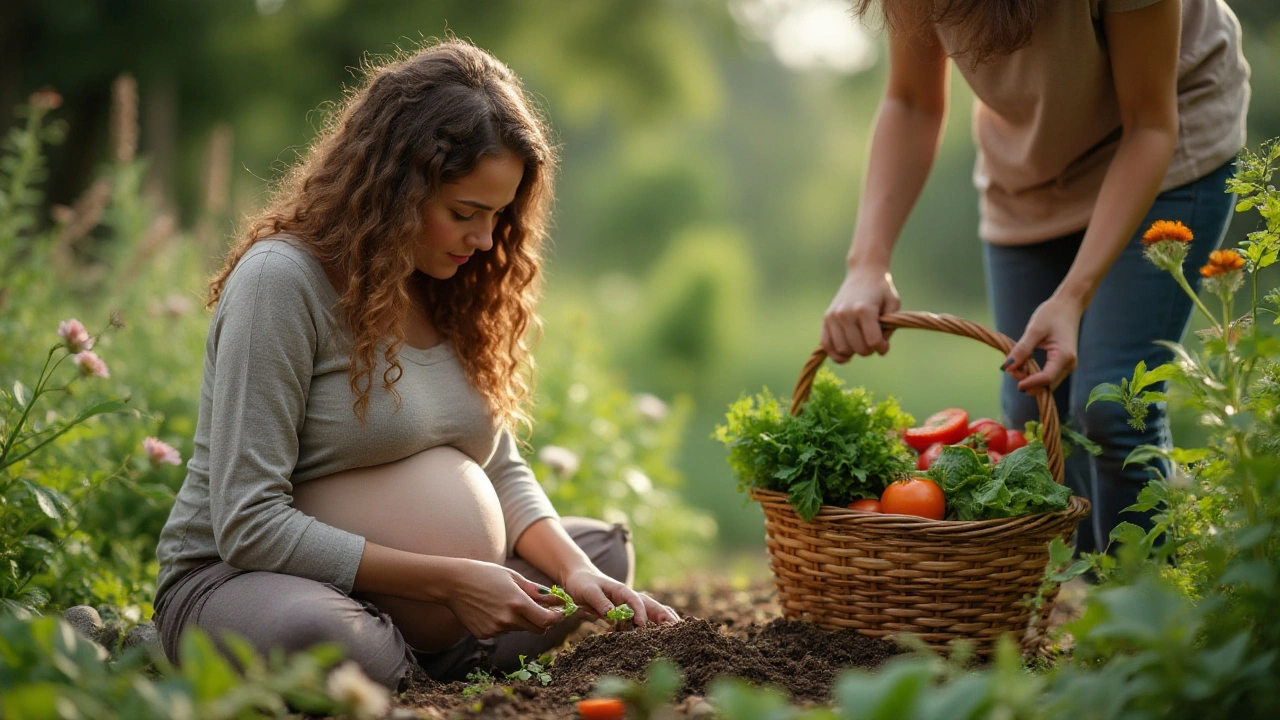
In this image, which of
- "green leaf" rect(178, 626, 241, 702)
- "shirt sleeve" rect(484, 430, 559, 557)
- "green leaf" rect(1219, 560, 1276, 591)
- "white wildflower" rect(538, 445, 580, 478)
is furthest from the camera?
"white wildflower" rect(538, 445, 580, 478)

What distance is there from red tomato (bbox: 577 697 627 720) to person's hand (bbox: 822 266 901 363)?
3.65 ft

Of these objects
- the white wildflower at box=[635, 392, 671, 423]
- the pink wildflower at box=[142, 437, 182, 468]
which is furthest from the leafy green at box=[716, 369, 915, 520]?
the white wildflower at box=[635, 392, 671, 423]

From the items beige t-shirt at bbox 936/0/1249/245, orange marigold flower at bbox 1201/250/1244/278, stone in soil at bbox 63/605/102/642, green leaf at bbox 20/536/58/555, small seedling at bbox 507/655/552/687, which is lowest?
small seedling at bbox 507/655/552/687

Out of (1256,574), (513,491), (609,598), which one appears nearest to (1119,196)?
(1256,574)

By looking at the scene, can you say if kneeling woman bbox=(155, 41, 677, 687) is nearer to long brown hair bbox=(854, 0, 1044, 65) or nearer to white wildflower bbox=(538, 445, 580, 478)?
long brown hair bbox=(854, 0, 1044, 65)

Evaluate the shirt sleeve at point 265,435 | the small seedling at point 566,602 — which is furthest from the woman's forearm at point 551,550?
the shirt sleeve at point 265,435

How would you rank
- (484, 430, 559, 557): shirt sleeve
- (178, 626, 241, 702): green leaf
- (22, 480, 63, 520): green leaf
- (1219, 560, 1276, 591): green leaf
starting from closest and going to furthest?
1. (178, 626, 241, 702): green leaf
2. (1219, 560, 1276, 591): green leaf
3. (22, 480, 63, 520): green leaf
4. (484, 430, 559, 557): shirt sleeve

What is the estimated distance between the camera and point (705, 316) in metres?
11.0

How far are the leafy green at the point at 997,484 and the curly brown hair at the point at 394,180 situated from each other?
1.06 m

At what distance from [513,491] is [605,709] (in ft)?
3.07

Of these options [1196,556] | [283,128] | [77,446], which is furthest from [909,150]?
[283,128]

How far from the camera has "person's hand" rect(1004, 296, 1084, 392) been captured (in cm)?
222

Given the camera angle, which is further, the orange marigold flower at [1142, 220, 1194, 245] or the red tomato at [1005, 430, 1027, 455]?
the red tomato at [1005, 430, 1027, 455]

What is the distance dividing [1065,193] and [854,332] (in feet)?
2.23
